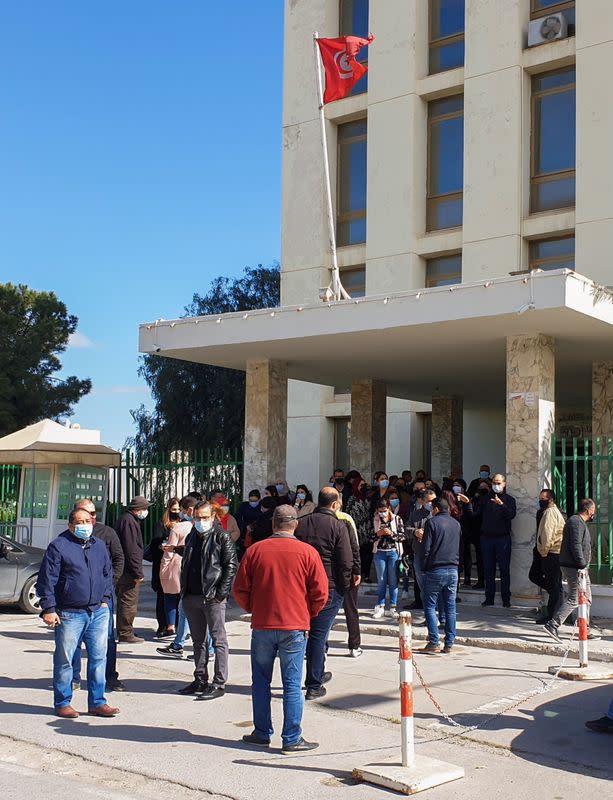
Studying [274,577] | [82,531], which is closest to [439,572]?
[274,577]

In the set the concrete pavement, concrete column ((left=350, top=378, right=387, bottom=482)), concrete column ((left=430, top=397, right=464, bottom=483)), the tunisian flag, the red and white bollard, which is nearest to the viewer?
the concrete pavement

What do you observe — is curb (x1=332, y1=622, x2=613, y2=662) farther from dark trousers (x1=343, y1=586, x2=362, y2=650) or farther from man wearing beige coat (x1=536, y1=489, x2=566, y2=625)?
dark trousers (x1=343, y1=586, x2=362, y2=650)

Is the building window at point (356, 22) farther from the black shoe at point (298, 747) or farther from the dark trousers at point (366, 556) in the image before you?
the black shoe at point (298, 747)

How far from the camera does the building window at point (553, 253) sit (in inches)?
774

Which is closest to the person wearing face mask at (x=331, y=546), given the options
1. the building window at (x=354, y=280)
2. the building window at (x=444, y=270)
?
the building window at (x=444, y=270)

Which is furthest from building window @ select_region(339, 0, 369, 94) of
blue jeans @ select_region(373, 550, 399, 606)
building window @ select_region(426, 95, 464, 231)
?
blue jeans @ select_region(373, 550, 399, 606)

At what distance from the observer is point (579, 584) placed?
392 inches

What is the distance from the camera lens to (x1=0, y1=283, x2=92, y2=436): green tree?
126 ft

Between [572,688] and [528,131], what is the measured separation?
14.2 metres

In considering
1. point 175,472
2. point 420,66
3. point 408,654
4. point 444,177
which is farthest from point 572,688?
point 420,66

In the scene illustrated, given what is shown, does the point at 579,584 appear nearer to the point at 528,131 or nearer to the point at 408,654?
the point at 408,654

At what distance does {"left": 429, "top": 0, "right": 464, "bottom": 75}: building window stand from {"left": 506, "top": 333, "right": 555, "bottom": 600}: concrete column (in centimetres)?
995

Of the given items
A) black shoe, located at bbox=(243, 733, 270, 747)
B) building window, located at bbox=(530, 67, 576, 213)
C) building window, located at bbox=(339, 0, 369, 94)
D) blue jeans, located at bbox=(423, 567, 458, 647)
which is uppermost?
building window, located at bbox=(339, 0, 369, 94)

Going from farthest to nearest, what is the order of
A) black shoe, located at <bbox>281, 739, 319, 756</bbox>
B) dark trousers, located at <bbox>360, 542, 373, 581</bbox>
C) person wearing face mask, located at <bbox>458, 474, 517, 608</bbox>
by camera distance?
dark trousers, located at <bbox>360, 542, 373, 581</bbox> → person wearing face mask, located at <bbox>458, 474, 517, 608</bbox> → black shoe, located at <bbox>281, 739, 319, 756</bbox>
